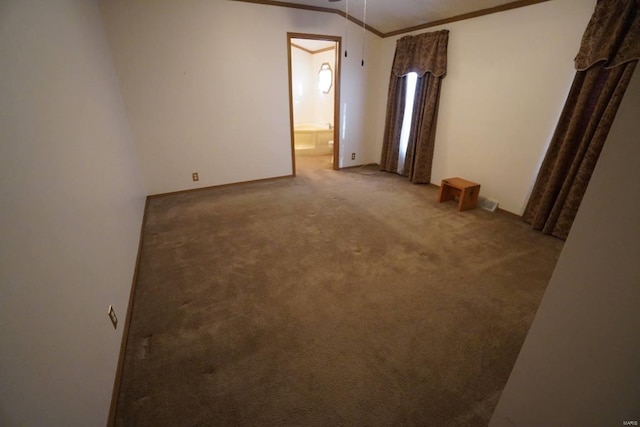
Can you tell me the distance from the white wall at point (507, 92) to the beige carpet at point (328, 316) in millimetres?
609

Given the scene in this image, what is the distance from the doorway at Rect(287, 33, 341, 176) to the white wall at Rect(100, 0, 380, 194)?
1.44m

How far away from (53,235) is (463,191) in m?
3.52

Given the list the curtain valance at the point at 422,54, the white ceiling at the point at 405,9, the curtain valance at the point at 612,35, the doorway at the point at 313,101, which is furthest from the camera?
the doorway at the point at 313,101

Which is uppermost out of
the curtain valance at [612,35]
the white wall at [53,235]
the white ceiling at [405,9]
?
the white ceiling at [405,9]

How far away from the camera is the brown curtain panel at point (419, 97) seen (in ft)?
12.0

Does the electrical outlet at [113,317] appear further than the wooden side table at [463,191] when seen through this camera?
No

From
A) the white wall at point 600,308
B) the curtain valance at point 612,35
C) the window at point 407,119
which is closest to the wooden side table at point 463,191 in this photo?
the window at point 407,119

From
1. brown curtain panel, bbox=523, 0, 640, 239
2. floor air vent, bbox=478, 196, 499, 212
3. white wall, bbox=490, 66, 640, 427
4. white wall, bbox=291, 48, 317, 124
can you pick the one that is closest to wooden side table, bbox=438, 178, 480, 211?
floor air vent, bbox=478, 196, 499, 212

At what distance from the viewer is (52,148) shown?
117 centimetres

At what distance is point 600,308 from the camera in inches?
23.3

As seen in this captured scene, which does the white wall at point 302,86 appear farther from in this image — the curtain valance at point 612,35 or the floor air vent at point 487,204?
the curtain valance at point 612,35

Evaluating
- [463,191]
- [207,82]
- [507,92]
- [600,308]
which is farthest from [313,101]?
[600,308]

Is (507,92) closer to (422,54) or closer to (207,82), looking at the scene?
(422,54)

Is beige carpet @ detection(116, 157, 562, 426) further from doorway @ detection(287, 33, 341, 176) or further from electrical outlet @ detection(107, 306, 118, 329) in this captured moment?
doorway @ detection(287, 33, 341, 176)
